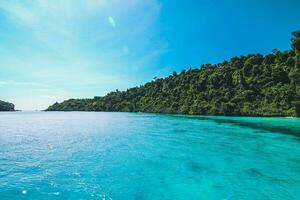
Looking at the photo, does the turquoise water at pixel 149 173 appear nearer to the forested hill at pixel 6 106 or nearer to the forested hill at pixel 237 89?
the forested hill at pixel 237 89

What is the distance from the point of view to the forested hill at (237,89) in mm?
66062

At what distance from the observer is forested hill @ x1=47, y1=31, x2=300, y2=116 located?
6606 cm

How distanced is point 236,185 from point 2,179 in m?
9.52

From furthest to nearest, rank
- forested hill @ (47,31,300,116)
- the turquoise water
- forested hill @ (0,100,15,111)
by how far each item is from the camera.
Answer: forested hill @ (0,100,15,111), forested hill @ (47,31,300,116), the turquoise water

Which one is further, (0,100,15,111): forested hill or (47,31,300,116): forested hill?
(0,100,15,111): forested hill

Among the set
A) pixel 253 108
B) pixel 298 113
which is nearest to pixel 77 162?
pixel 298 113

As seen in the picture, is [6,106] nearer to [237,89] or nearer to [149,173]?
[237,89]

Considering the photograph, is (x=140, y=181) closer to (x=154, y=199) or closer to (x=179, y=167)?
(x=154, y=199)

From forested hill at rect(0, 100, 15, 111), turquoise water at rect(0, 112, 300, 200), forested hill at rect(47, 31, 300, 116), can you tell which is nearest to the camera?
turquoise water at rect(0, 112, 300, 200)

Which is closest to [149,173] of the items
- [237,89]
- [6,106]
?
[237,89]

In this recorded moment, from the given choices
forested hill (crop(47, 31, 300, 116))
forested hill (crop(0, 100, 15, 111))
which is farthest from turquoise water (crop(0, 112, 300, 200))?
forested hill (crop(0, 100, 15, 111))

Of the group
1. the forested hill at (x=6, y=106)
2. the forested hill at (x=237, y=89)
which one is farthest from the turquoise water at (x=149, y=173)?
the forested hill at (x=6, y=106)

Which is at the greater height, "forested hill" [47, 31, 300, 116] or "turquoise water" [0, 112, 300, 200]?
"forested hill" [47, 31, 300, 116]

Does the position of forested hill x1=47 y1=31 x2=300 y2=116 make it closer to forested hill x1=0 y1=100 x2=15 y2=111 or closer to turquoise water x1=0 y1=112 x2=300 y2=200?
turquoise water x1=0 y1=112 x2=300 y2=200
